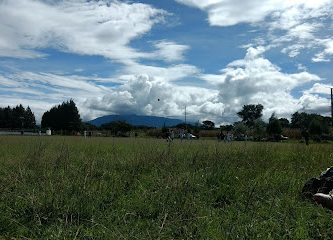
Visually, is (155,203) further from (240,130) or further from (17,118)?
(17,118)

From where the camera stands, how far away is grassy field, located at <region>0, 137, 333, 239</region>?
5809 millimetres

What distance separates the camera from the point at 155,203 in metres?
7.17

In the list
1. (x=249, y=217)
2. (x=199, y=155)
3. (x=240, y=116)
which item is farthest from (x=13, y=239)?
(x=240, y=116)

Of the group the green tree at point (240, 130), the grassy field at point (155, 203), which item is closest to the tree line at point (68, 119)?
the green tree at point (240, 130)

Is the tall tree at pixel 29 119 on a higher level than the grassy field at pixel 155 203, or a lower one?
higher

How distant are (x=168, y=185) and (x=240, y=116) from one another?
144 m

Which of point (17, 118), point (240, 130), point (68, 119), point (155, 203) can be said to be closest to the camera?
point (155, 203)

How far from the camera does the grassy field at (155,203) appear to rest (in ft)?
19.1

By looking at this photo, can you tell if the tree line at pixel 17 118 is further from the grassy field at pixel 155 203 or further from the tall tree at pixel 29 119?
the grassy field at pixel 155 203

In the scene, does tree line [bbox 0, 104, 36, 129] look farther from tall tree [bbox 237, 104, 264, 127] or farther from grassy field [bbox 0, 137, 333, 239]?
Result: grassy field [bbox 0, 137, 333, 239]

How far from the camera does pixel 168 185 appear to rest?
298 inches

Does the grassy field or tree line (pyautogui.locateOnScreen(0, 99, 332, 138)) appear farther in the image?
tree line (pyautogui.locateOnScreen(0, 99, 332, 138))

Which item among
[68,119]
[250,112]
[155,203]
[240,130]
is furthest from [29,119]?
[155,203]

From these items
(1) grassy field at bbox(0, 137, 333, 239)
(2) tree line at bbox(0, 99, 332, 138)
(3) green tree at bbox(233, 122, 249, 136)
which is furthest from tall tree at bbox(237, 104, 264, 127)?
(1) grassy field at bbox(0, 137, 333, 239)
